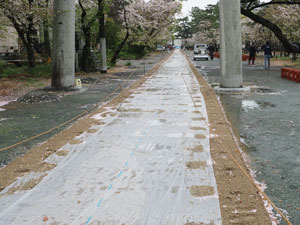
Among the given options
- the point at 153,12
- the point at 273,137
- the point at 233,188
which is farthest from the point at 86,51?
the point at 153,12

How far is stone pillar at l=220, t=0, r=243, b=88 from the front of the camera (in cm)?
1090

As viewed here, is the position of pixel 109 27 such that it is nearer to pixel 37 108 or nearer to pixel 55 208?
pixel 37 108

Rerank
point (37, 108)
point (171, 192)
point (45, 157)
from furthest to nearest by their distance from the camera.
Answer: point (37, 108)
point (45, 157)
point (171, 192)

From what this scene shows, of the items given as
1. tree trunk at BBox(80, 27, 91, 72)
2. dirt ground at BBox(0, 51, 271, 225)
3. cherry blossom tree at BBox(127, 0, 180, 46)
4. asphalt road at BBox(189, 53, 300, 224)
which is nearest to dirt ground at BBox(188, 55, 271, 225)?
dirt ground at BBox(0, 51, 271, 225)

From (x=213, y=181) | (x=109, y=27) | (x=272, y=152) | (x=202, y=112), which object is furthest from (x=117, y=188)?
(x=109, y=27)

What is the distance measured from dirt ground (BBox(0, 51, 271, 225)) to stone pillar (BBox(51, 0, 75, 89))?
5.36 metres

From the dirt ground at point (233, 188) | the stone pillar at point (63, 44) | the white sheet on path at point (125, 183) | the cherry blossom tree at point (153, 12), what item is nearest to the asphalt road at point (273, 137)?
the dirt ground at point (233, 188)

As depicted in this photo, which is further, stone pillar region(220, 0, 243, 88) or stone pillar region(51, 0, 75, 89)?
stone pillar region(51, 0, 75, 89)

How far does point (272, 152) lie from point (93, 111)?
4.71m

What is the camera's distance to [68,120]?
721 centimetres

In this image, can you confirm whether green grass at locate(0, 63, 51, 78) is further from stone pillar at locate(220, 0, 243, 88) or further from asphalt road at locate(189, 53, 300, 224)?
asphalt road at locate(189, 53, 300, 224)

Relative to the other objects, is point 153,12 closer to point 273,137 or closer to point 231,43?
point 231,43

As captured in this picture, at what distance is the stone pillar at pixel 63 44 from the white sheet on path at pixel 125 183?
20.3 ft

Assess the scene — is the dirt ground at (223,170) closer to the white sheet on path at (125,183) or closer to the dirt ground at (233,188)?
the dirt ground at (233,188)
